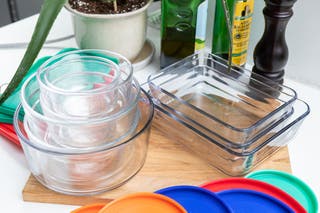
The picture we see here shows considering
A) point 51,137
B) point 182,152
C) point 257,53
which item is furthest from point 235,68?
point 51,137

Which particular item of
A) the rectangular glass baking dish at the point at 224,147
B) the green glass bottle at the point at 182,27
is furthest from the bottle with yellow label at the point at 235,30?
the rectangular glass baking dish at the point at 224,147

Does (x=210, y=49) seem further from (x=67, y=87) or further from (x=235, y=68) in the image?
(x=67, y=87)

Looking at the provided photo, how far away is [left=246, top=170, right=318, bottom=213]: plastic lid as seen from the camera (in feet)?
1.69

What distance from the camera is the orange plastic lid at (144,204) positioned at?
18.6 inches

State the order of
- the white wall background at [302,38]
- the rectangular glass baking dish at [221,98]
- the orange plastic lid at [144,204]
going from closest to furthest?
1. the orange plastic lid at [144,204]
2. the rectangular glass baking dish at [221,98]
3. the white wall background at [302,38]

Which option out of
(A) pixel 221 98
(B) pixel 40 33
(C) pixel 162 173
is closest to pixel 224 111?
(A) pixel 221 98

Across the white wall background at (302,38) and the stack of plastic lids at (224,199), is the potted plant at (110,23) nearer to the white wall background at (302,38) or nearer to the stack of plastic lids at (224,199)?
the white wall background at (302,38)

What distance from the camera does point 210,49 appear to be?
81 cm

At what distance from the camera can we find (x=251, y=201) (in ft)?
1.64

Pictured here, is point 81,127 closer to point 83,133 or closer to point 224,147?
point 83,133

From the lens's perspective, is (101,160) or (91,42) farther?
(91,42)

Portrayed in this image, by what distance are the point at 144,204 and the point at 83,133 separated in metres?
0.11

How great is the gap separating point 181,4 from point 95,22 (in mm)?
131

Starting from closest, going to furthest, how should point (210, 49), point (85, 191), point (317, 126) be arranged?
point (85, 191) → point (317, 126) → point (210, 49)
